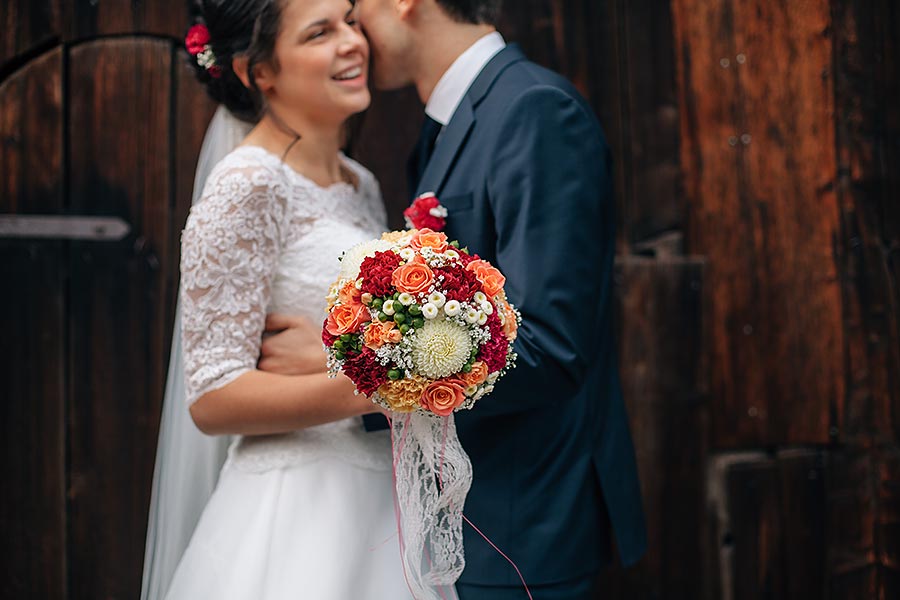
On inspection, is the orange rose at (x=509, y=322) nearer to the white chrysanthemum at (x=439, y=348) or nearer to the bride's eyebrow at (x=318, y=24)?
the white chrysanthemum at (x=439, y=348)

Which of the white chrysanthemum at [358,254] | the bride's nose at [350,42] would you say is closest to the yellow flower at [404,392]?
the white chrysanthemum at [358,254]

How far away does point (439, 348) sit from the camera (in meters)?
1.31

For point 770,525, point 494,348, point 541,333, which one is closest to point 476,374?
point 494,348

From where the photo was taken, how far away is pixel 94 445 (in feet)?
8.11

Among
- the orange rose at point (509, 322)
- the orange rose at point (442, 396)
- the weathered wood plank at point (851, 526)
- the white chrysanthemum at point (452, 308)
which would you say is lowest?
the weathered wood plank at point (851, 526)

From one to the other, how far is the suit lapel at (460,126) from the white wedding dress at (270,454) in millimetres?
273

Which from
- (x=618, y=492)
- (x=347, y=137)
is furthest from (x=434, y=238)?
(x=347, y=137)

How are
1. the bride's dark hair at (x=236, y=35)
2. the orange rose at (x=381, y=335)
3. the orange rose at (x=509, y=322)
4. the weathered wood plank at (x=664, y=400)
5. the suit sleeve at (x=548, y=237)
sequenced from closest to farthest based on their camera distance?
the orange rose at (x=381, y=335) < the orange rose at (x=509, y=322) < the suit sleeve at (x=548, y=237) < the bride's dark hair at (x=236, y=35) < the weathered wood plank at (x=664, y=400)

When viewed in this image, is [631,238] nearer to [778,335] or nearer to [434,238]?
[778,335]

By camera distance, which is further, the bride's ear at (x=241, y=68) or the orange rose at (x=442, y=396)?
the bride's ear at (x=241, y=68)

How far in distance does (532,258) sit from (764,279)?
4.62ft

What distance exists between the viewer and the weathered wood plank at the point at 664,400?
264cm

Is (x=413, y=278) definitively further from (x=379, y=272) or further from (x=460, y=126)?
(x=460, y=126)

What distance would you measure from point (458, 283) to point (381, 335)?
0.16 m
